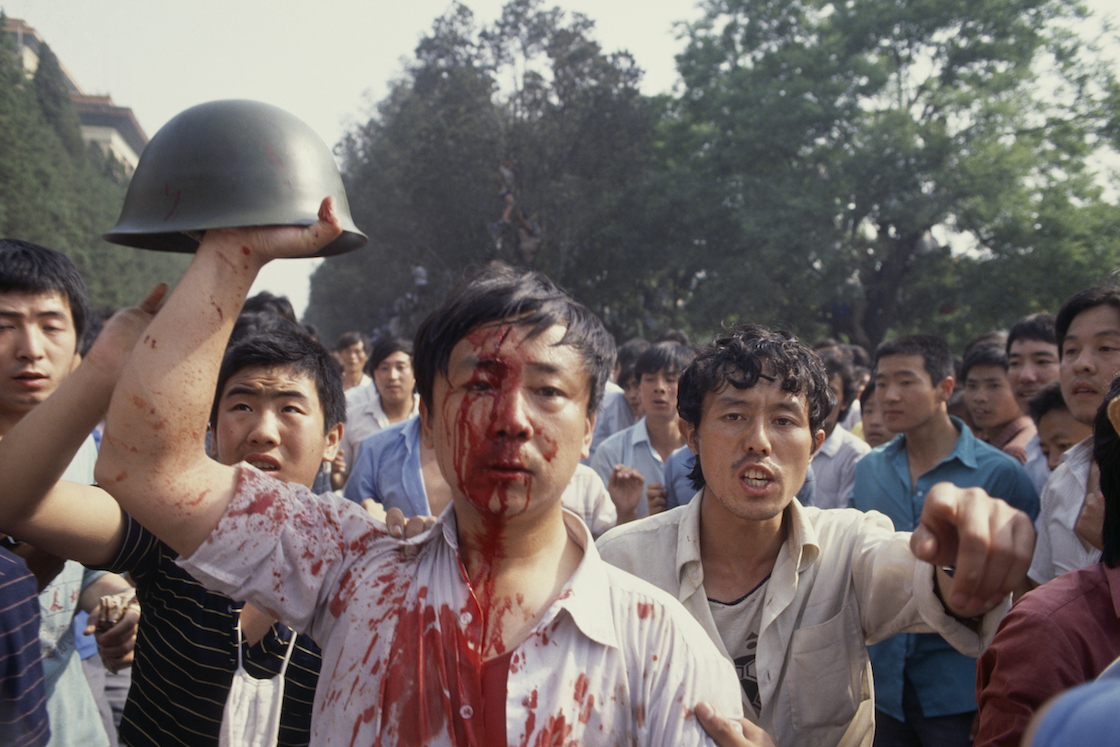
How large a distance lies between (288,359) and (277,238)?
110 centimetres

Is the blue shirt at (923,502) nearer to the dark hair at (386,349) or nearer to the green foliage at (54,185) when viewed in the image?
the dark hair at (386,349)

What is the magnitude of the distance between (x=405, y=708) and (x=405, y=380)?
474 centimetres

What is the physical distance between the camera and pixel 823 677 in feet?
7.50

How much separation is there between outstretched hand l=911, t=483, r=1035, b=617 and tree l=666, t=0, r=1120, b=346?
759 inches

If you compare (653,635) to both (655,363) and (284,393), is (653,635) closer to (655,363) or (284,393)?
(284,393)

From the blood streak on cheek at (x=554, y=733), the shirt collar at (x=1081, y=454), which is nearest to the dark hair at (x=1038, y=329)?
the shirt collar at (x=1081, y=454)

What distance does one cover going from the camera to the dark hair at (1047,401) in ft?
12.4

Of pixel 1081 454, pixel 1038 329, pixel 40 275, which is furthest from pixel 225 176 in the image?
pixel 1038 329

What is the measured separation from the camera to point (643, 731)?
1.50m

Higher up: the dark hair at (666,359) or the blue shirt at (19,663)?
the dark hair at (666,359)

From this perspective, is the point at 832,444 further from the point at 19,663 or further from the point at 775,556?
the point at 19,663

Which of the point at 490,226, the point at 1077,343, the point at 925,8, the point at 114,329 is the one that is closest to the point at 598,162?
the point at 490,226

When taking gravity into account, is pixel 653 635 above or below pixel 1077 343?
below

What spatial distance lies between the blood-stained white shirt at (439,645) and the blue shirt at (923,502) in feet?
5.10
